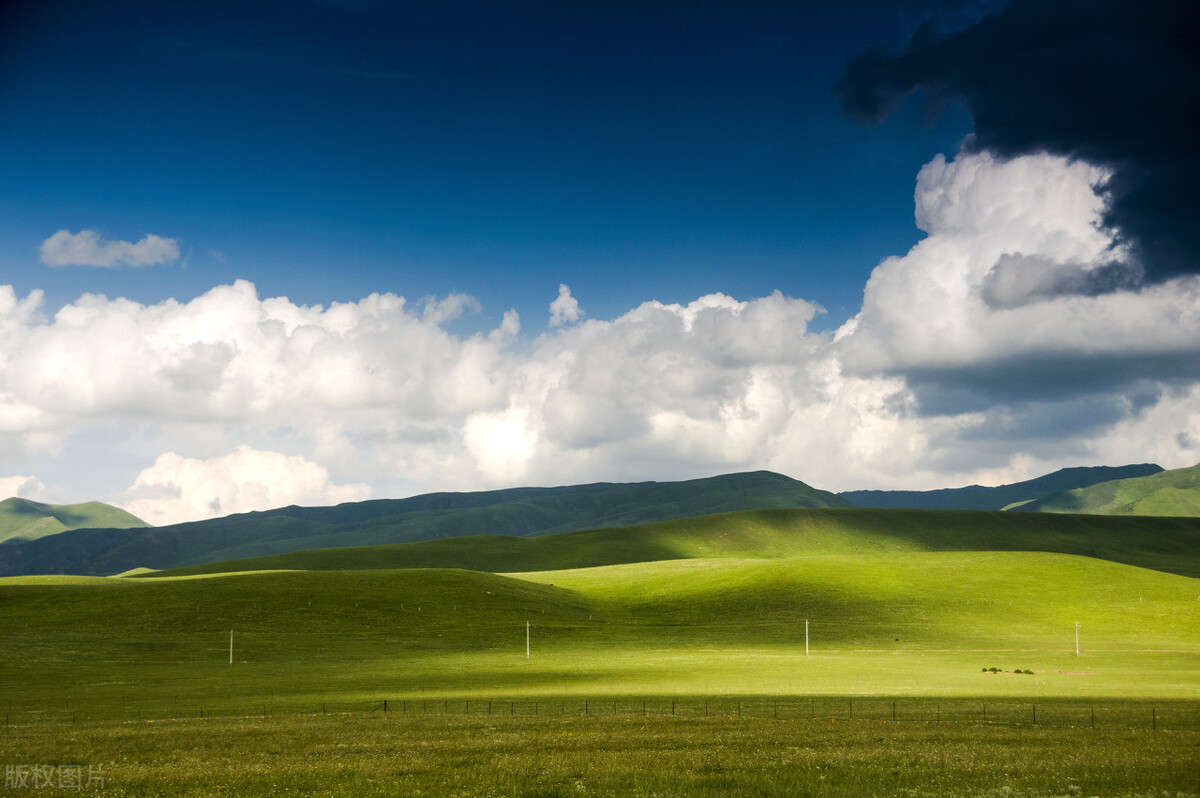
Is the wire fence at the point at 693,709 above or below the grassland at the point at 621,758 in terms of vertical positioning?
below

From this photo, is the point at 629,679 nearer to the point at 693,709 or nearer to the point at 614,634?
the point at 693,709

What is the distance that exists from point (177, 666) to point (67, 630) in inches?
1145

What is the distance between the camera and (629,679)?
69.8m

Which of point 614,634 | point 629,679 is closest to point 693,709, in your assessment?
point 629,679

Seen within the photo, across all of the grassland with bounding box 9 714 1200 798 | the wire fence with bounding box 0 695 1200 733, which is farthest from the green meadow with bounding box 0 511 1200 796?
the wire fence with bounding box 0 695 1200 733

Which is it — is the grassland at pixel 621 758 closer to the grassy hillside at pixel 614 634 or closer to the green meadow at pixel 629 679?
the green meadow at pixel 629 679

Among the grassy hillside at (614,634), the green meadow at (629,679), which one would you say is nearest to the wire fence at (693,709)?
the green meadow at (629,679)

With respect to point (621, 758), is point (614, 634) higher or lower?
lower

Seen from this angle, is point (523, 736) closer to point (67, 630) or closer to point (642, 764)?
point (642, 764)

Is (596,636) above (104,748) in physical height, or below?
below

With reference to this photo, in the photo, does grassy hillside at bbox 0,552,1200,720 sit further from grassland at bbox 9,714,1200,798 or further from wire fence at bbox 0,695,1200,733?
grassland at bbox 9,714,1200,798

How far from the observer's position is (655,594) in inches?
5773

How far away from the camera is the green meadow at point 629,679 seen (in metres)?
28.9

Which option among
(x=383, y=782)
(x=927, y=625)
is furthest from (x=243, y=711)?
(x=927, y=625)
